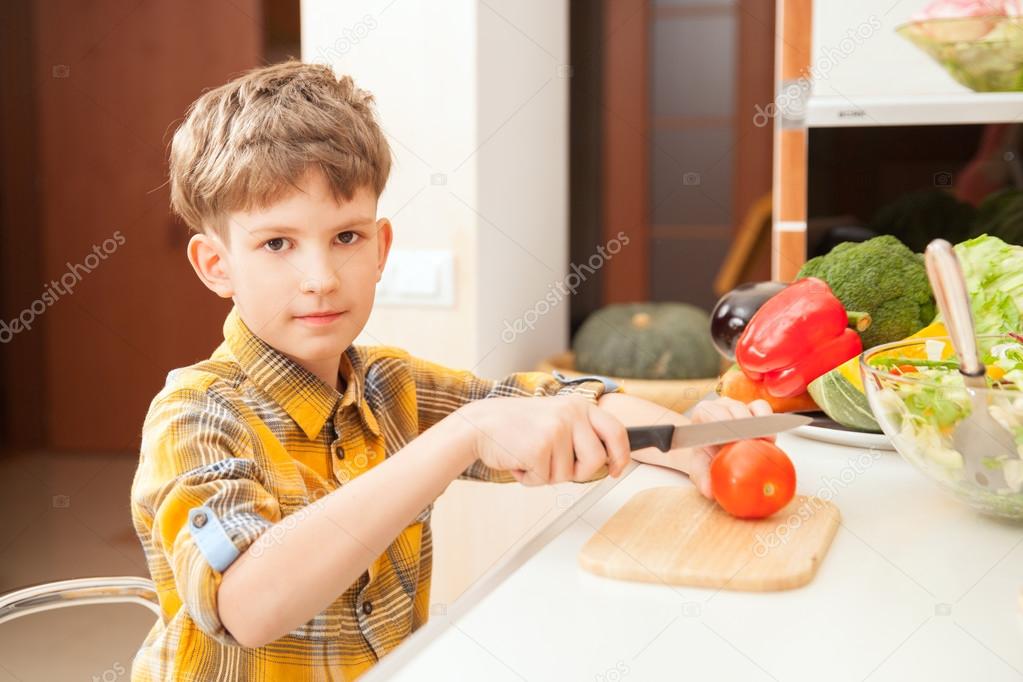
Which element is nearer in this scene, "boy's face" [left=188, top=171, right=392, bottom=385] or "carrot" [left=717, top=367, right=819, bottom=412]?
"boy's face" [left=188, top=171, right=392, bottom=385]

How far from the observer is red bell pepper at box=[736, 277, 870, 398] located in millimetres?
1063

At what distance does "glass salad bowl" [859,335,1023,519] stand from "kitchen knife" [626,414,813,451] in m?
0.07

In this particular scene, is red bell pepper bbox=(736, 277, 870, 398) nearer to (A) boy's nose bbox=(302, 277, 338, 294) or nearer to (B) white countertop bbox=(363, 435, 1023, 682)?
(B) white countertop bbox=(363, 435, 1023, 682)

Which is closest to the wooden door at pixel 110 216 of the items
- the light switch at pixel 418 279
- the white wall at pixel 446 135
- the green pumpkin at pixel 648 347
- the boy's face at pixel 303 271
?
the white wall at pixel 446 135

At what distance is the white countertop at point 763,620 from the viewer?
0.59 meters

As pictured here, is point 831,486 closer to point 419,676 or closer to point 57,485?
point 419,676

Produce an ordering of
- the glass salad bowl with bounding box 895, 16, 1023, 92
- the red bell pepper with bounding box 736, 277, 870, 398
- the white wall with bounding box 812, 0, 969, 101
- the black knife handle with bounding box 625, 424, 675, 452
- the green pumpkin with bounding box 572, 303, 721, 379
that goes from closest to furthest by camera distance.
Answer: the black knife handle with bounding box 625, 424, 675, 452 < the red bell pepper with bounding box 736, 277, 870, 398 < the glass salad bowl with bounding box 895, 16, 1023, 92 < the white wall with bounding box 812, 0, 969, 101 < the green pumpkin with bounding box 572, 303, 721, 379

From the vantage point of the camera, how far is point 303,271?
0.95 meters

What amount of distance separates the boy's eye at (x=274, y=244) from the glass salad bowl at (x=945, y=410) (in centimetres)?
51

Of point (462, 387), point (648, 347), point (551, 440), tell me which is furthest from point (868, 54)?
point (551, 440)

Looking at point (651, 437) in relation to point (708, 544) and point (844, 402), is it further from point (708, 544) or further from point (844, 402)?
point (844, 402)

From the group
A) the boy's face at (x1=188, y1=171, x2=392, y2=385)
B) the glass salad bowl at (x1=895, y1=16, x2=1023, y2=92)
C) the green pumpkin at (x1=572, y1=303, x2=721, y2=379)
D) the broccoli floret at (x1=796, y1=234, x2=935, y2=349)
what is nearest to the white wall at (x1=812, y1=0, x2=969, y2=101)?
the glass salad bowl at (x1=895, y1=16, x2=1023, y2=92)

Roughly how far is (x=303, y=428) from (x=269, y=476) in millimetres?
83

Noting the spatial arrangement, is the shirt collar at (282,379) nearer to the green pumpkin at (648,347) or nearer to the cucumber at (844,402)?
the cucumber at (844,402)
